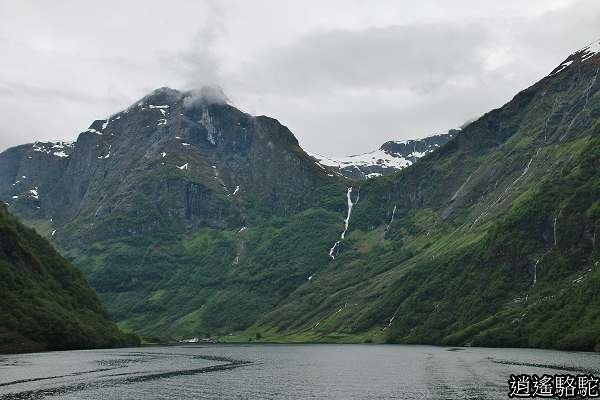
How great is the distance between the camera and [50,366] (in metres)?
176

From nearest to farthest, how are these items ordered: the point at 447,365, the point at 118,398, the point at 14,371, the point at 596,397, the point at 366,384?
the point at 596,397
the point at 118,398
the point at 366,384
the point at 14,371
the point at 447,365

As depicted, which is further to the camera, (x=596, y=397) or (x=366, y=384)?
(x=366, y=384)

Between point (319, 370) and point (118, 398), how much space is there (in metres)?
72.3

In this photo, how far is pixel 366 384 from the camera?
443 feet

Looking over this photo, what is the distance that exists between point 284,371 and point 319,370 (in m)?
9.76

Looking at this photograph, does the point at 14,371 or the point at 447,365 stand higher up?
the point at 14,371

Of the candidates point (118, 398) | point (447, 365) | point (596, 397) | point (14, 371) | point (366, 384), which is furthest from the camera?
point (447, 365)

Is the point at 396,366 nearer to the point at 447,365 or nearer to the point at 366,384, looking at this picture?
the point at 447,365

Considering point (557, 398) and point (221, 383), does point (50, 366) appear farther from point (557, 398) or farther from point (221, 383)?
point (557, 398)

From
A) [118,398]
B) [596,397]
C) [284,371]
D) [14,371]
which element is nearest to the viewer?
[596,397]

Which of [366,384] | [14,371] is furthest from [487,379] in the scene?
[14,371]

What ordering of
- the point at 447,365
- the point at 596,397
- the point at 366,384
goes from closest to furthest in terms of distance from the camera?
the point at 596,397 → the point at 366,384 → the point at 447,365

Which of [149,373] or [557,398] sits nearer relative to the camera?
[557,398]

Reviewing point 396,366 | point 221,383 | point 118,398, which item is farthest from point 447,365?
point 118,398
